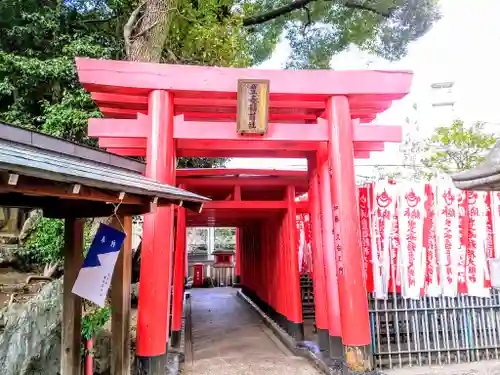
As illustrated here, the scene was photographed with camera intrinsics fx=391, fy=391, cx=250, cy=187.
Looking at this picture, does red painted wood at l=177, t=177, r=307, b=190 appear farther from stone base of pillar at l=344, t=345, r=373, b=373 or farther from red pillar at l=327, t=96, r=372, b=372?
stone base of pillar at l=344, t=345, r=373, b=373

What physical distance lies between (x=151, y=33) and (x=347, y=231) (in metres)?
6.01

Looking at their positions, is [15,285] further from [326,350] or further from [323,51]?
[323,51]

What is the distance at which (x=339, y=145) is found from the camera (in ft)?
19.1

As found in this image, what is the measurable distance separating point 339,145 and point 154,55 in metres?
4.79

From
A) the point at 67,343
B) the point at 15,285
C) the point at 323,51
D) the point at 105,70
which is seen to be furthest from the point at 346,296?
the point at 323,51

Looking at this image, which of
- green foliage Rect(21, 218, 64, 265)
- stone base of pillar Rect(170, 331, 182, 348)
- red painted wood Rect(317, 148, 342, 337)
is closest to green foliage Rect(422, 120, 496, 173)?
red painted wood Rect(317, 148, 342, 337)

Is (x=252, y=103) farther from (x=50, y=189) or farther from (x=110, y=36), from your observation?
(x=110, y=36)

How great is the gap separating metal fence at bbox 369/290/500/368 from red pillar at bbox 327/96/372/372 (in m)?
1.45

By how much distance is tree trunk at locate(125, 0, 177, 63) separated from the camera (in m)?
→ 8.35

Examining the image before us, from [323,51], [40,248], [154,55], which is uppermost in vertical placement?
[323,51]

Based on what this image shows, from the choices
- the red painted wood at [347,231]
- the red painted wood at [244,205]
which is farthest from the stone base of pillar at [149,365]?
the red painted wood at [244,205]

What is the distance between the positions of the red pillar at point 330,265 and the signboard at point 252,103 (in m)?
1.52

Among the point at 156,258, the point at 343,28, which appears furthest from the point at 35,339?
the point at 343,28

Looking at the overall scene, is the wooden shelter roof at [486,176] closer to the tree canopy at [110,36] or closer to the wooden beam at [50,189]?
the wooden beam at [50,189]
